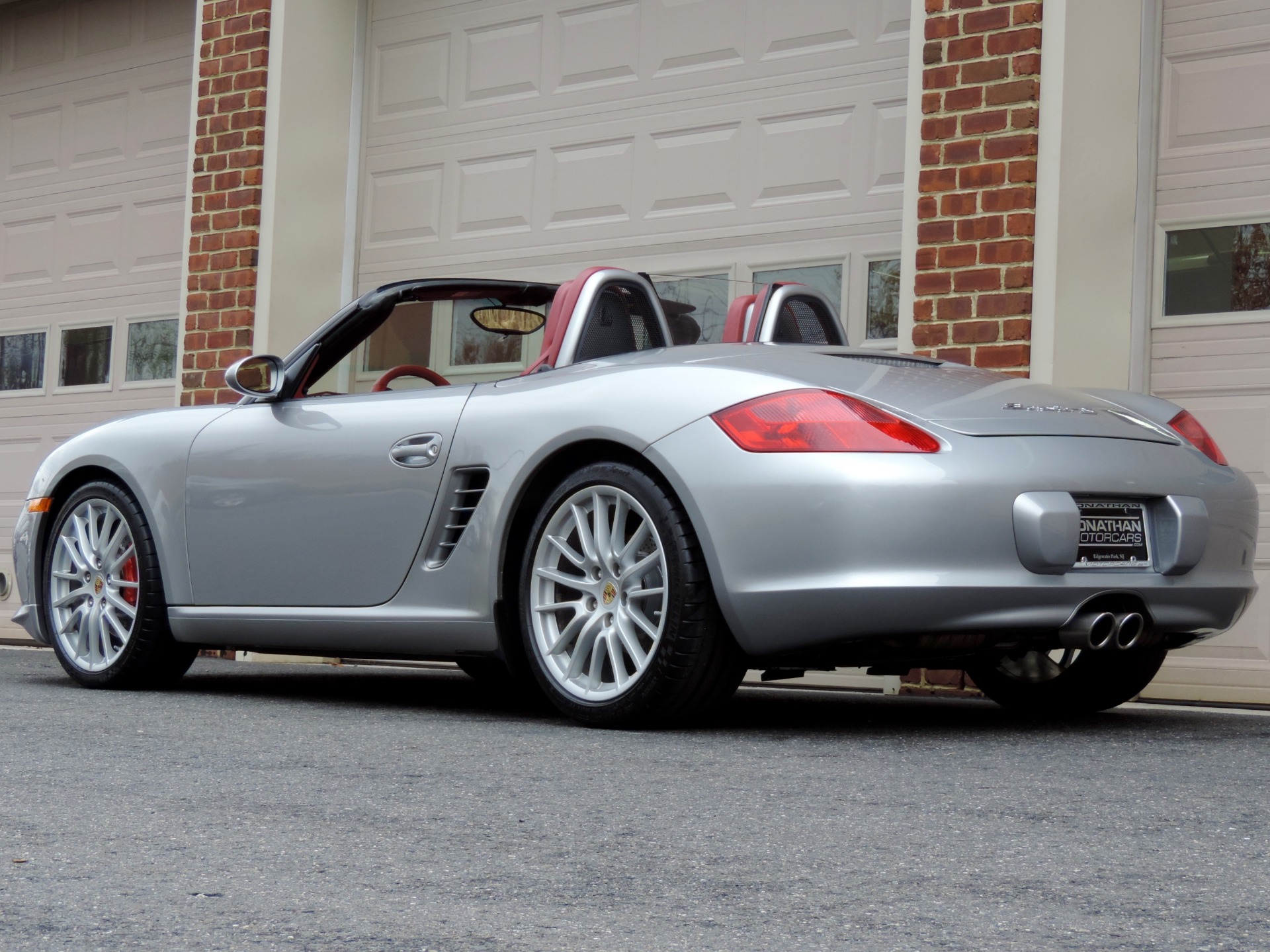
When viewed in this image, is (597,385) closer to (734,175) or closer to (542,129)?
(734,175)

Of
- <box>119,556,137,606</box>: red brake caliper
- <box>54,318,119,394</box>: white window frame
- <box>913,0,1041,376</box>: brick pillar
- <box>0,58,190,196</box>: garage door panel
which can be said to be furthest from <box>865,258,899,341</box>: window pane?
<box>54,318,119,394</box>: white window frame

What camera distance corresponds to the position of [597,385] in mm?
4457

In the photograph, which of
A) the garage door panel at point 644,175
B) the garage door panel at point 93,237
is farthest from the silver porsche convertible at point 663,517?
the garage door panel at point 93,237

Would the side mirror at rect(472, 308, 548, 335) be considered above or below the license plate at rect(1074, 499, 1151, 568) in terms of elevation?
above

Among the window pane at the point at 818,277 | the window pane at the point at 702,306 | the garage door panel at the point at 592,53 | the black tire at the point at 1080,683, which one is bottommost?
the black tire at the point at 1080,683

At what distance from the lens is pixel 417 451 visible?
482cm

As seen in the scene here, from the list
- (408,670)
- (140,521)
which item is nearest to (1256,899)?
(140,521)

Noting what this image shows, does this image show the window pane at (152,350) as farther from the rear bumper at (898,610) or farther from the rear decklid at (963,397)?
the rear bumper at (898,610)

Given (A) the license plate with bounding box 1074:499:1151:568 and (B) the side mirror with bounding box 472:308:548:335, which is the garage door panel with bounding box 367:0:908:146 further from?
(A) the license plate with bounding box 1074:499:1151:568

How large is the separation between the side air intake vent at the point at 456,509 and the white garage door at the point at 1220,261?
9.61 ft

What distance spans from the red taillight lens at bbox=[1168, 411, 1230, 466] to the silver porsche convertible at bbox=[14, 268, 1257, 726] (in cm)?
1

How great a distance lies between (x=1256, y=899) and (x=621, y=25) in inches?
256

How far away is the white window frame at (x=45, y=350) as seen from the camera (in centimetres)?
1064

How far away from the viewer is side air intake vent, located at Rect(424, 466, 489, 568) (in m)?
4.71
